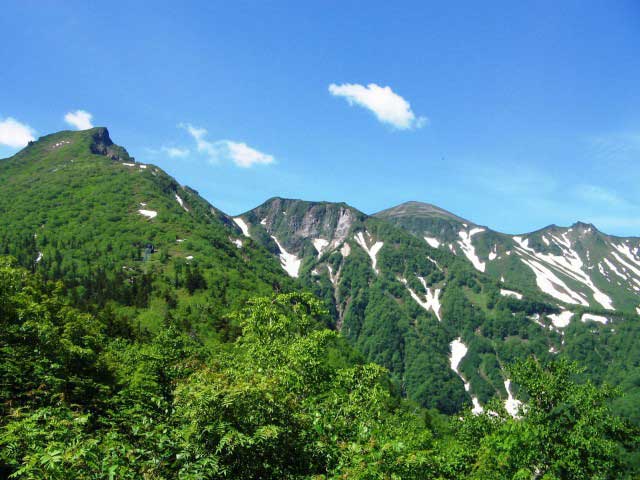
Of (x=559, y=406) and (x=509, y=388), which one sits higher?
(x=559, y=406)

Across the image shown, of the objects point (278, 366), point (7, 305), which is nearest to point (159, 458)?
point (278, 366)

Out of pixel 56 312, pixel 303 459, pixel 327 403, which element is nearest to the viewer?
pixel 303 459

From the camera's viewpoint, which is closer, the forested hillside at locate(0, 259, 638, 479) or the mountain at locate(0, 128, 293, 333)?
the forested hillside at locate(0, 259, 638, 479)

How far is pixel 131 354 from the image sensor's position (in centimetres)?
4219

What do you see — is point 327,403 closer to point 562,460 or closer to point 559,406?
point 562,460

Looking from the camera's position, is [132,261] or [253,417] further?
[132,261]

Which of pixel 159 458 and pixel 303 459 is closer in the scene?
pixel 159 458

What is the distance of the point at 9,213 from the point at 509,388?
25017 centimetres

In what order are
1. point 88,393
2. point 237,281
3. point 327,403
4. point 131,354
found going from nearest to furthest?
point 327,403 < point 88,393 < point 131,354 < point 237,281

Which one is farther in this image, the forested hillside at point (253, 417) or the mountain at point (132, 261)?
the mountain at point (132, 261)

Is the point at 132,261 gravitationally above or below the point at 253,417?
above

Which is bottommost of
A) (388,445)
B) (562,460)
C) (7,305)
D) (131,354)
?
(131,354)

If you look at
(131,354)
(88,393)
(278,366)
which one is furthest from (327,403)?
(131,354)

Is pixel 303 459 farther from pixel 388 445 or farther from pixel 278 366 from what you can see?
pixel 278 366
